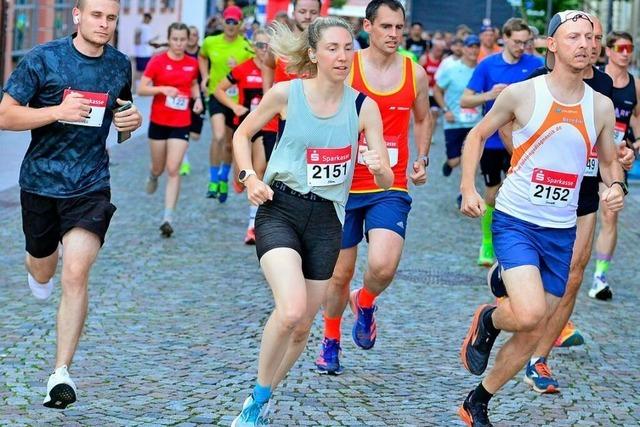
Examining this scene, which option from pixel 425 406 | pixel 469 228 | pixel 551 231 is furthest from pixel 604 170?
pixel 469 228

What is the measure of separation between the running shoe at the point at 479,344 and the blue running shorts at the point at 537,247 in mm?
359

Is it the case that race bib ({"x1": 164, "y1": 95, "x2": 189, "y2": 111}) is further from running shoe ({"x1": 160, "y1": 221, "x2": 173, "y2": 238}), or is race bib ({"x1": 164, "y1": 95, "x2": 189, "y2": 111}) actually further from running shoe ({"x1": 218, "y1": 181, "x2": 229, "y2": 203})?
running shoe ({"x1": 218, "y1": 181, "x2": 229, "y2": 203})

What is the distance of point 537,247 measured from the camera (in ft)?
21.9

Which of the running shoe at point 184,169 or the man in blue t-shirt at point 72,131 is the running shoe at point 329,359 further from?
the running shoe at point 184,169

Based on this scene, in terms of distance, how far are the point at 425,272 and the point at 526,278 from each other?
5363 millimetres

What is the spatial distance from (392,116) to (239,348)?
1.58 meters

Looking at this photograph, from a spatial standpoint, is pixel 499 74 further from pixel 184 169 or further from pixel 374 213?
pixel 184 169

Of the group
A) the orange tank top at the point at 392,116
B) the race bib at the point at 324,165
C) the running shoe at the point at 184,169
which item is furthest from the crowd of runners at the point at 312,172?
the running shoe at the point at 184,169

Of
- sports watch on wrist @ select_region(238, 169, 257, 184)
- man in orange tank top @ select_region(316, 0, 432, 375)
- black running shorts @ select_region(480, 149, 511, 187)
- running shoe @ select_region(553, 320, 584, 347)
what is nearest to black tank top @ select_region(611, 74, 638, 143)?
running shoe @ select_region(553, 320, 584, 347)

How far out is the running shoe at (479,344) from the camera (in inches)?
275

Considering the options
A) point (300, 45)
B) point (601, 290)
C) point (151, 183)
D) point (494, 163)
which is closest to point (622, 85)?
point (601, 290)

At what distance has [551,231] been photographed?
673 centimetres

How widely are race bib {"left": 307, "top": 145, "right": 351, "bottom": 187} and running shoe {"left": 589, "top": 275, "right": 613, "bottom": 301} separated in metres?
4.82

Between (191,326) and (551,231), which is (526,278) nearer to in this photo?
(551,231)
